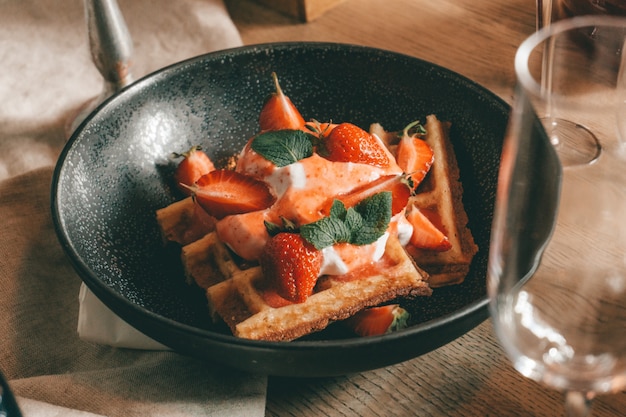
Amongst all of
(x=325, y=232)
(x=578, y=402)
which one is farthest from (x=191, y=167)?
(x=578, y=402)

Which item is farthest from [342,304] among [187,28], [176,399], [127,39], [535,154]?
[187,28]

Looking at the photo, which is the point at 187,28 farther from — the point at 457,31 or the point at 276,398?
the point at 276,398

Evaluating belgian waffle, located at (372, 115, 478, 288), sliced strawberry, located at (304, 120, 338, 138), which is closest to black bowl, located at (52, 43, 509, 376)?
belgian waffle, located at (372, 115, 478, 288)

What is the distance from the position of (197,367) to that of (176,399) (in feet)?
0.20

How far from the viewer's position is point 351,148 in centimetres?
103

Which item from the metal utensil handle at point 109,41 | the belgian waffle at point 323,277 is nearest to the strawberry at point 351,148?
the belgian waffle at point 323,277

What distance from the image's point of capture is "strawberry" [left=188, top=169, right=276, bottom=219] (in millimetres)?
1022

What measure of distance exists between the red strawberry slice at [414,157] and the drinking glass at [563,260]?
0.42 m

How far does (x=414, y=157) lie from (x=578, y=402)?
567 mm

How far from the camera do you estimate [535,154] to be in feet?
1.92

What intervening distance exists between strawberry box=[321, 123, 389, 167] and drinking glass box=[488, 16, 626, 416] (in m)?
0.36

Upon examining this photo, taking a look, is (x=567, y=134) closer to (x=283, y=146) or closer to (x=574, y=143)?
(x=574, y=143)

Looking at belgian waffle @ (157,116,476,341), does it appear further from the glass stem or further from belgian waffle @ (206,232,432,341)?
the glass stem

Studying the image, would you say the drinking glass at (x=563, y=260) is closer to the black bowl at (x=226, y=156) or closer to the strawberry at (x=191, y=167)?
the black bowl at (x=226, y=156)
